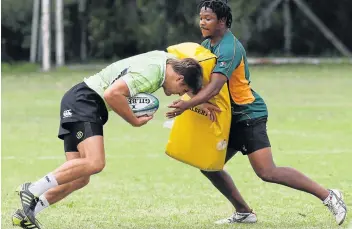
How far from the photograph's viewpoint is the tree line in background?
38.8 meters

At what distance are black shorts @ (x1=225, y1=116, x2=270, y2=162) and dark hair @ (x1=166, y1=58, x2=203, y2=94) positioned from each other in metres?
0.73

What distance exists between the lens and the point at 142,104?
848 centimetres

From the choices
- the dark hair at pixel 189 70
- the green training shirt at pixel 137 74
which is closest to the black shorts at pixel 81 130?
the green training shirt at pixel 137 74

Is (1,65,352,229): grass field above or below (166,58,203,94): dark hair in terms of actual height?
below

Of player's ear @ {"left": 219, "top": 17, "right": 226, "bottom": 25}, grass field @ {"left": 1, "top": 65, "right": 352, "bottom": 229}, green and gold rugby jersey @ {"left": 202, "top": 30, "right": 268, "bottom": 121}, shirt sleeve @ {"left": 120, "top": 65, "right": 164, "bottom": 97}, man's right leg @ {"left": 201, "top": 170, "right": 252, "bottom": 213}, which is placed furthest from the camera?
grass field @ {"left": 1, "top": 65, "right": 352, "bottom": 229}

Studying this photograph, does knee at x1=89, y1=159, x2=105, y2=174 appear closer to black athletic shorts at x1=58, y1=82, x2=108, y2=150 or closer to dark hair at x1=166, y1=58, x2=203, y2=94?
black athletic shorts at x1=58, y1=82, x2=108, y2=150

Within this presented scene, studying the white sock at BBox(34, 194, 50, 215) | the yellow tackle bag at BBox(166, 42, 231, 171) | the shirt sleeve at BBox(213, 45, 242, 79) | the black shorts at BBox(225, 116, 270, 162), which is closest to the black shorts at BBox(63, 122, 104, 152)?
the white sock at BBox(34, 194, 50, 215)

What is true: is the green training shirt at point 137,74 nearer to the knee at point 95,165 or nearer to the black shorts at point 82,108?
the black shorts at point 82,108

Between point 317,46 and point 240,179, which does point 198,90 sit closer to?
point 240,179

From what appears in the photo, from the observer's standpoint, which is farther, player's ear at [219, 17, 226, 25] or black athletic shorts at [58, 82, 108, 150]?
player's ear at [219, 17, 226, 25]

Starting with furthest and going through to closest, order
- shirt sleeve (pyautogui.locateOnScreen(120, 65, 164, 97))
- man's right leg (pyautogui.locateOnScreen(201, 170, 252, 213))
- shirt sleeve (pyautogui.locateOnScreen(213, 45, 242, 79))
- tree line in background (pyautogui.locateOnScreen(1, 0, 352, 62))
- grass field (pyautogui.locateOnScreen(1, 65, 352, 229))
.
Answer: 1. tree line in background (pyautogui.locateOnScreen(1, 0, 352, 62))
2. grass field (pyautogui.locateOnScreen(1, 65, 352, 229))
3. man's right leg (pyautogui.locateOnScreen(201, 170, 252, 213))
4. shirt sleeve (pyautogui.locateOnScreen(213, 45, 242, 79))
5. shirt sleeve (pyautogui.locateOnScreen(120, 65, 164, 97))

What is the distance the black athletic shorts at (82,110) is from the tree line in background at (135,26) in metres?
28.6

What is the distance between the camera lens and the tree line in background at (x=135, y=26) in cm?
3881

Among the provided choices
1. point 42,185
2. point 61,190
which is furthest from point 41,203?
point 42,185
